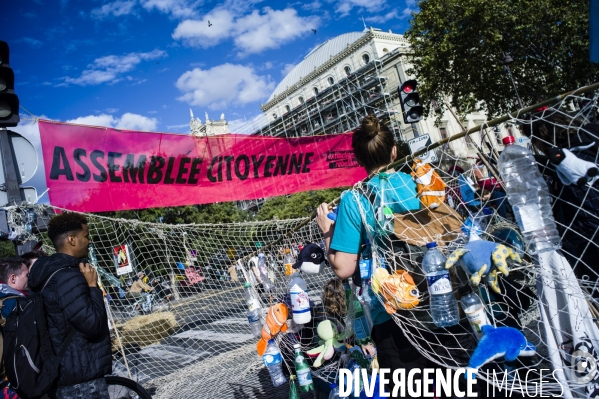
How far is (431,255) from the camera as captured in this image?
1899mm

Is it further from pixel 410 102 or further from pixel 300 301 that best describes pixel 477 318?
pixel 410 102

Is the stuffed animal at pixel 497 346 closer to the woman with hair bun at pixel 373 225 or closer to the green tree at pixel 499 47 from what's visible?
the woman with hair bun at pixel 373 225

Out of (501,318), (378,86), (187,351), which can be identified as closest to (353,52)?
(378,86)

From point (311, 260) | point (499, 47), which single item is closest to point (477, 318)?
point (311, 260)

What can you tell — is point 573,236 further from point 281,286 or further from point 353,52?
point 353,52

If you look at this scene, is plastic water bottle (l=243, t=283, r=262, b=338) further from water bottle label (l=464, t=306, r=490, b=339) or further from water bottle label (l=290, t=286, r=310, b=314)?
water bottle label (l=464, t=306, r=490, b=339)

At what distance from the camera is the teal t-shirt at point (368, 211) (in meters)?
2.05

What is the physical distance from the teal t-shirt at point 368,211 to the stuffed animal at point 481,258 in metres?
0.32

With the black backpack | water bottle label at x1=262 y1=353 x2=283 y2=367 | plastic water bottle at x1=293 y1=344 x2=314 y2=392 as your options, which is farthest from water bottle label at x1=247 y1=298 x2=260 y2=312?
the black backpack

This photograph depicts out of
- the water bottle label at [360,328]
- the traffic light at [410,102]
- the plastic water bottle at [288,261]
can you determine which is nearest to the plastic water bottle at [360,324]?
the water bottle label at [360,328]

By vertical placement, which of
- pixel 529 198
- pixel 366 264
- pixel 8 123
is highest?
pixel 8 123

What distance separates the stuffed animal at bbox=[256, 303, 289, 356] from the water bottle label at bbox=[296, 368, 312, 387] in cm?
33

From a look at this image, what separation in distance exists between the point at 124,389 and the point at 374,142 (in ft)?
9.15

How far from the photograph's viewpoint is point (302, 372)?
3.01 m
